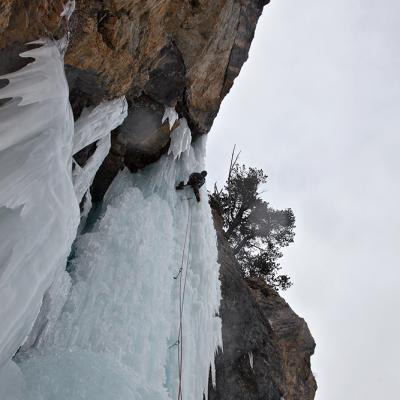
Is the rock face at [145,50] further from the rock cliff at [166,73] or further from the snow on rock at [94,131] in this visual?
the snow on rock at [94,131]

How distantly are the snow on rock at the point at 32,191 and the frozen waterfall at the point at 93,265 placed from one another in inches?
0.4

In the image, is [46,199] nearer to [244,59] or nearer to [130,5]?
[130,5]

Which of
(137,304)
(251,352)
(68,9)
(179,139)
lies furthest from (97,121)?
(251,352)

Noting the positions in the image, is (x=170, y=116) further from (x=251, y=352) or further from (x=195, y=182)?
(x=251, y=352)

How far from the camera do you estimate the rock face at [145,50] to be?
4672 mm

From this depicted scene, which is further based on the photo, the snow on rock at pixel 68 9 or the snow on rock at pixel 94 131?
the snow on rock at pixel 94 131

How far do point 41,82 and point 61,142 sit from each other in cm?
60

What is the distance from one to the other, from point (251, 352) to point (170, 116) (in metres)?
5.04

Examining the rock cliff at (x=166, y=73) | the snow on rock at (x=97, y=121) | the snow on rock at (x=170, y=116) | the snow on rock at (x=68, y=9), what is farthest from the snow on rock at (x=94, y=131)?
the snow on rock at (x=68, y=9)

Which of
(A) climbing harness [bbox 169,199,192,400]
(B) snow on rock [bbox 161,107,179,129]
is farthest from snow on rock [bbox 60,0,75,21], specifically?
(A) climbing harness [bbox 169,199,192,400]

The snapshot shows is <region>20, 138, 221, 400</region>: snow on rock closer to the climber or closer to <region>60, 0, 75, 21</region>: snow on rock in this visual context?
the climber

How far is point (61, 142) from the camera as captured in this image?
14.8 feet

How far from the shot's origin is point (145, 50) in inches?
272

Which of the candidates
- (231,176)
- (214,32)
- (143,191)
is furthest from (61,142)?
(231,176)
